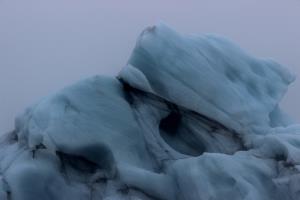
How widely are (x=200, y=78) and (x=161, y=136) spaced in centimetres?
9

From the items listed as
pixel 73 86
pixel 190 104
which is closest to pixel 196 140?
pixel 190 104

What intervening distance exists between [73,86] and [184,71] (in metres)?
0.15

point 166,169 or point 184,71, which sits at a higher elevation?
point 184,71

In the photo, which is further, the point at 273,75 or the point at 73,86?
the point at 273,75

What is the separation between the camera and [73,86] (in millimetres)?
982

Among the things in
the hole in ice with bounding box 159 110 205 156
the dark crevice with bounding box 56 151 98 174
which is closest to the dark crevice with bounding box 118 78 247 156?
the hole in ice with bounding box 159 110 205 156

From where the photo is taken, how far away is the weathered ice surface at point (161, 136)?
0.90 meters

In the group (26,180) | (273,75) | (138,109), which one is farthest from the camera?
(273,75)

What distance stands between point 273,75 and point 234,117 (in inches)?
6.2

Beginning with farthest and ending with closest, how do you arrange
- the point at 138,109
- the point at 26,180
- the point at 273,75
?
1. the point at 273,75
2. the point at 138,109
3. the point at 26,180

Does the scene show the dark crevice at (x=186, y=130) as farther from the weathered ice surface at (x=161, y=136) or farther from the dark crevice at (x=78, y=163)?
the dark crevice at (x=78, y=163)

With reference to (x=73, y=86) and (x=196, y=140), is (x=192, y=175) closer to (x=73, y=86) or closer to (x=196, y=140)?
(x=196, y=140)

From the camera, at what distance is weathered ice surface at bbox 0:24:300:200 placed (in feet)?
2.95

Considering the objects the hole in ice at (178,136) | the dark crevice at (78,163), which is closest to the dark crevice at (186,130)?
the hole in ice at (178,136)
